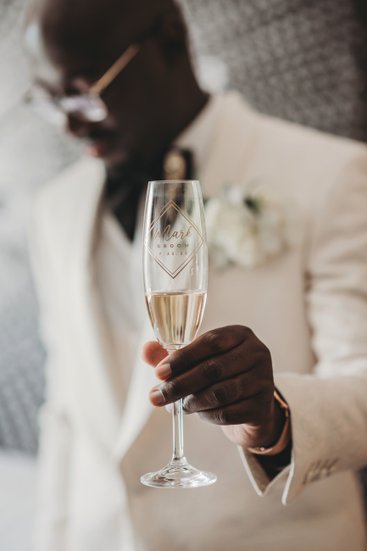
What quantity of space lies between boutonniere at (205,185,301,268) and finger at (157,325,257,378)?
0.60 metres

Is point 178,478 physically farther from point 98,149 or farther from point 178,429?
point 98,149

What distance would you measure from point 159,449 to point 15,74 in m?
1.61

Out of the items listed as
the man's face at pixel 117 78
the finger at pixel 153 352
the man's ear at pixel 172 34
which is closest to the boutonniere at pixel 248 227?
the man's face at pixel 117 78

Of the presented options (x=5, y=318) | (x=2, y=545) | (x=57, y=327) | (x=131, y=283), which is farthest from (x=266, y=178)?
(x=5, y=318)

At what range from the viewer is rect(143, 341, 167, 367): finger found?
2.64 ft

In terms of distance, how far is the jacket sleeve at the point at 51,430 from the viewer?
176cm

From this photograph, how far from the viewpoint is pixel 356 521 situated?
1.45 meters

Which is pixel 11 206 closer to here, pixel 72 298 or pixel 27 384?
Result: pixel 27 384

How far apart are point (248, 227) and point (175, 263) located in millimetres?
651

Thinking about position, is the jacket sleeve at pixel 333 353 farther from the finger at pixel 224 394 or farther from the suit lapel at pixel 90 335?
the suit lapel at pixel 90 335

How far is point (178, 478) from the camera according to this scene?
29.2 inches

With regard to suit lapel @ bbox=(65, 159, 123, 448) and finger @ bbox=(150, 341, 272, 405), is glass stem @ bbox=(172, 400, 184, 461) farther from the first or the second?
suit lapel @ bbox=(65, 159, 123, 448)

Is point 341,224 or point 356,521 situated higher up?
point 341,224

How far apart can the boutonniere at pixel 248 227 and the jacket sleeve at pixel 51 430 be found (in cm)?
62
